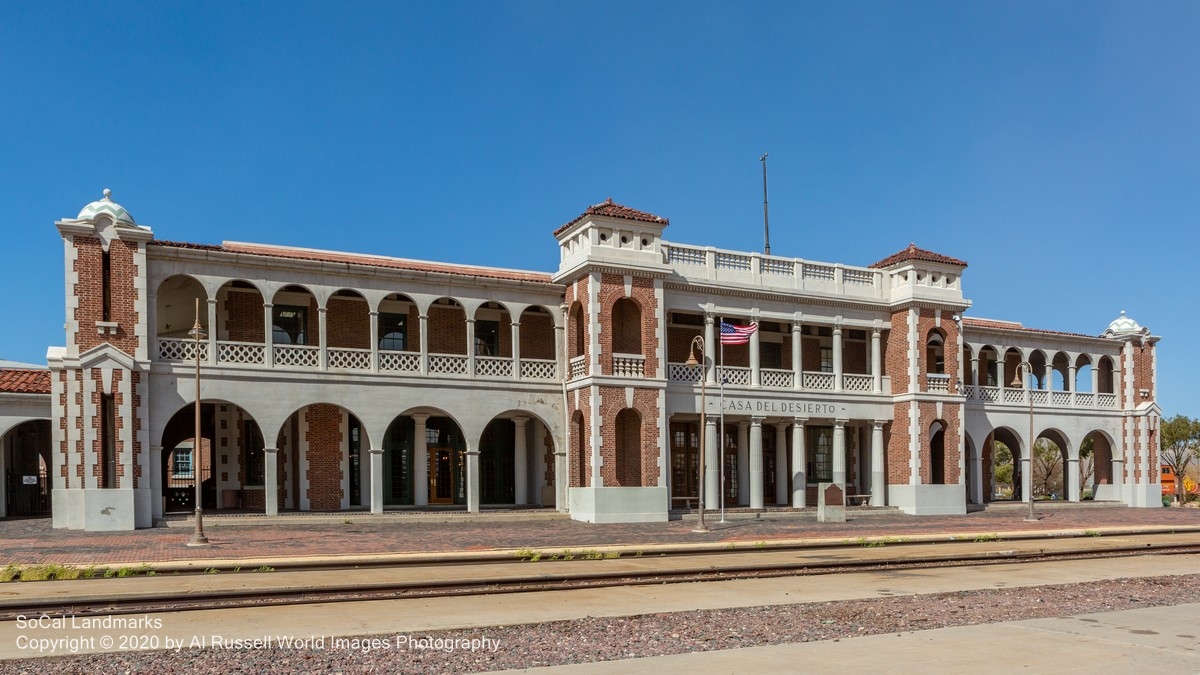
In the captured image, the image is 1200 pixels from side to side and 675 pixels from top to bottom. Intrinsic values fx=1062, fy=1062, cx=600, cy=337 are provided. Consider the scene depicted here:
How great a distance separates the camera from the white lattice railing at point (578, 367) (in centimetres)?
3124

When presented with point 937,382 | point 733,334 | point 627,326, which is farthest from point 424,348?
point 937,382

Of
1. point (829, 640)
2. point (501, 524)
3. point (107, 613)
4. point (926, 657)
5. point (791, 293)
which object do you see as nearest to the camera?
point (926, 657)

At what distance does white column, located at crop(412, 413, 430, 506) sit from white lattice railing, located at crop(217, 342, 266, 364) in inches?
235

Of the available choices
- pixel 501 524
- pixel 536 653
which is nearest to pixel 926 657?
pixel 536 653

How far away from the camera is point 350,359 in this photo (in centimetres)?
2981

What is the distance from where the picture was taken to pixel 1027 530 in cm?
2866

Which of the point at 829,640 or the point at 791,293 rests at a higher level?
the point at 791,293

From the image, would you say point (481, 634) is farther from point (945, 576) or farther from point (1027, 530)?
point (1027, 530)

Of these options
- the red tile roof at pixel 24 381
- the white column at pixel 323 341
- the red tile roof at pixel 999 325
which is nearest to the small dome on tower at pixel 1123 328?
the red tile roof at pixel 999 325

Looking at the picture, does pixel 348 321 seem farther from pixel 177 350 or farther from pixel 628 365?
pixel 628 365

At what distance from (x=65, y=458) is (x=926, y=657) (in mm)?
23244

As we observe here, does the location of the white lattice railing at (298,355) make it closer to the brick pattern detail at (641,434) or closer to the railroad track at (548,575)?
the brick pattern detail at (641,434)

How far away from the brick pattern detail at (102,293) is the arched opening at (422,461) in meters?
8.80

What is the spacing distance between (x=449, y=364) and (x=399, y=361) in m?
1.51
